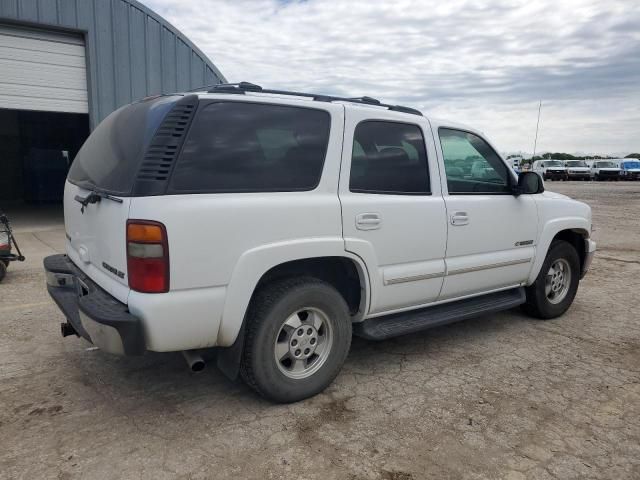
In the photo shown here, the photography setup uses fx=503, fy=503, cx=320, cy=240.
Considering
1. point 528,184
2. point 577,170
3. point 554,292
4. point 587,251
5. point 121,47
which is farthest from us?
point 577,170

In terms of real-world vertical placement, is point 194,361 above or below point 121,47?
below

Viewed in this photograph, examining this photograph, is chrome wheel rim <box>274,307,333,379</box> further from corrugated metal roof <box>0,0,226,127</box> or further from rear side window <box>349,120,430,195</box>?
corrugated metal roof <box>0,0,226,127</box>

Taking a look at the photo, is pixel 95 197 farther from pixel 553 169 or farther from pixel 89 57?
pixel 553 169

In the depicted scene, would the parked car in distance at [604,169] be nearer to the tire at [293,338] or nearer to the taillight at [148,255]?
the tire at [293,338]

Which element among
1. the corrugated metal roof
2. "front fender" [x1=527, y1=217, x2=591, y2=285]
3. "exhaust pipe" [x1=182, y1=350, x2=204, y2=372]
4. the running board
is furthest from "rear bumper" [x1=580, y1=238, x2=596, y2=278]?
the corrugated metal roof

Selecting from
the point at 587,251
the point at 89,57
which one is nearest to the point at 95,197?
the point at 587,251

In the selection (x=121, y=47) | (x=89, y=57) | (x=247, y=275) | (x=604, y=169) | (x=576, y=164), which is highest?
(x=121, y=47)

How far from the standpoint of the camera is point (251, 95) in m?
3.11

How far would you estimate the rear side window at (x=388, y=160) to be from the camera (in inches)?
136

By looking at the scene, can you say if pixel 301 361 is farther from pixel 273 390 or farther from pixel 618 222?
pixel 618 222

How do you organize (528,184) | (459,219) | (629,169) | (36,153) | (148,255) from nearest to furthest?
(148,255) → (459,219) → (528,184) → (36,153) → (629,169)

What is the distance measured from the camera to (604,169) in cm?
3800

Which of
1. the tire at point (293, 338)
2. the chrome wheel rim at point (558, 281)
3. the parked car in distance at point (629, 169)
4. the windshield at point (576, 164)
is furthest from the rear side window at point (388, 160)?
the parked car in distance at point (629, 169)

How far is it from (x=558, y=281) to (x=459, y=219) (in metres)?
1.91
